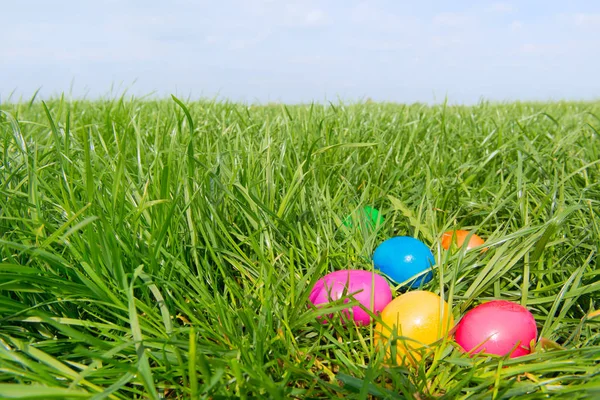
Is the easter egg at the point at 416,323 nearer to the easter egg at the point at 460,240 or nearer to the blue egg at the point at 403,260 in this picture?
the blue egg at the point at 403,260

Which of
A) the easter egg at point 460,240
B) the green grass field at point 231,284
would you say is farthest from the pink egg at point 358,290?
the easter egg at point 460,240

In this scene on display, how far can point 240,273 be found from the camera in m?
1.46

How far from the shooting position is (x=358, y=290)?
1.22 meters

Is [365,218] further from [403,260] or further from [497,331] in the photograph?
[497,331]

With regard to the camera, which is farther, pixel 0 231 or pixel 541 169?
pixel 541 169

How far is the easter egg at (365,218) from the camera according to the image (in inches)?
61.5

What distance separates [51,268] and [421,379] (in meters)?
0.91

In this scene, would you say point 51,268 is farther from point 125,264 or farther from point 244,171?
point 244,171

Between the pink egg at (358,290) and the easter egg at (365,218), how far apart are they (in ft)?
0.95

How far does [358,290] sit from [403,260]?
0.78 ft

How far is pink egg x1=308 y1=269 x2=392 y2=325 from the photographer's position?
48.1 inches

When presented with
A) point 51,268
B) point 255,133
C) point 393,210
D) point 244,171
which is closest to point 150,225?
point 51,268

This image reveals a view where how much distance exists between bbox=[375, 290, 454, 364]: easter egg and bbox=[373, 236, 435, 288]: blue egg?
7.3 inches

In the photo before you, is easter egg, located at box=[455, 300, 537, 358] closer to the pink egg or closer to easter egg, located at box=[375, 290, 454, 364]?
easter egg, located at box=[375, 290, 454, 364]
